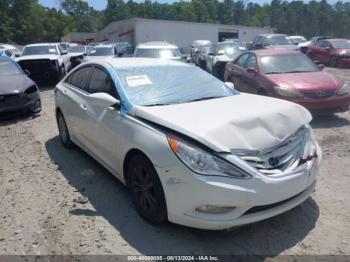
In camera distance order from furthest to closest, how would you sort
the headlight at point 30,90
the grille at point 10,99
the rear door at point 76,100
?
the headlight at point 30,90 → the grille at point 10,99 → the rear door at point 76,100

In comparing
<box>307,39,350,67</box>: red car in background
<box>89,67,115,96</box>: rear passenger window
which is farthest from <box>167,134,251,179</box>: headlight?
<box>307,39,350,67</box>: red car in background

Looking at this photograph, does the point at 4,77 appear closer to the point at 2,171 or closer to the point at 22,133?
the point at 22,133

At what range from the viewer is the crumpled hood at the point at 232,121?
3.54 metres

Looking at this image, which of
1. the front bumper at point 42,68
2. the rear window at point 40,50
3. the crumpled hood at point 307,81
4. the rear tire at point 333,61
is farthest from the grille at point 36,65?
the rear tire at point 333,61

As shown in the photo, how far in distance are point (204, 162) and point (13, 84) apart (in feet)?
23.5

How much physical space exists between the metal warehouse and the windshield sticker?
4356cm

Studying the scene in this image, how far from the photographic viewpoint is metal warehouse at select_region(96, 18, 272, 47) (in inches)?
1861

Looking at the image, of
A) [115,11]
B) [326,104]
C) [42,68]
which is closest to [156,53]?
[42,68]

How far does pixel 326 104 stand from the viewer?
767cm

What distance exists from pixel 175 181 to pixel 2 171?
3.42 metres

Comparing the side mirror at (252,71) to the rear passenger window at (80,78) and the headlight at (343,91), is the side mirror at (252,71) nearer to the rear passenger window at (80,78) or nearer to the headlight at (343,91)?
the headlight at (343,91)

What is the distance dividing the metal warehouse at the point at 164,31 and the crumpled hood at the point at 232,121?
4432cm

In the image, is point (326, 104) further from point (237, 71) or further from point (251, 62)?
point (237, 71)

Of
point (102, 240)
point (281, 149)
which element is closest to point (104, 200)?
point (102, 240)
